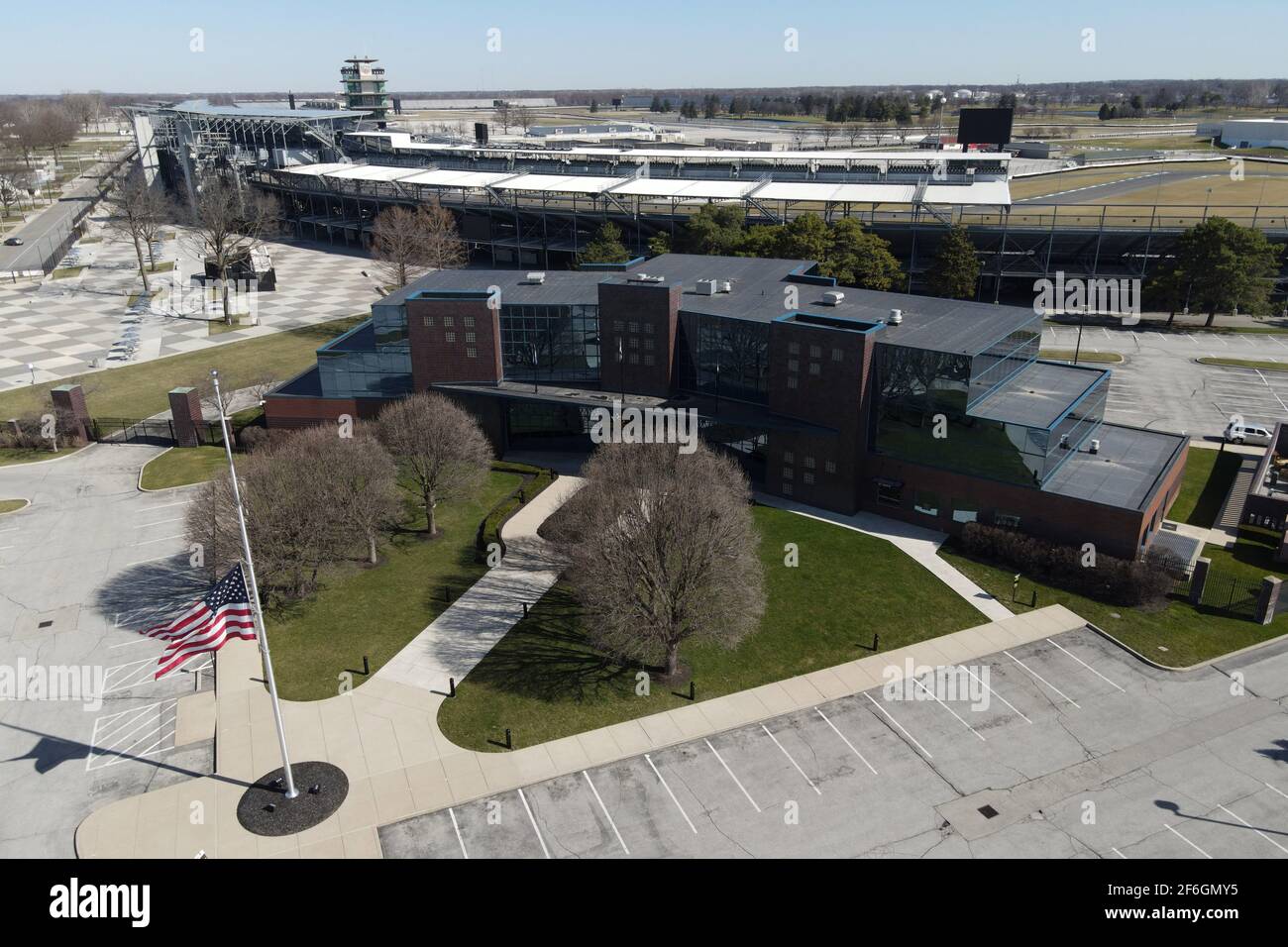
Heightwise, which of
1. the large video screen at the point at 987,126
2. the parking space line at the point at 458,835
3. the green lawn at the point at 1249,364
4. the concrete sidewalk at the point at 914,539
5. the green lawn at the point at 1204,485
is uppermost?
the large video screen at the point at 987,126

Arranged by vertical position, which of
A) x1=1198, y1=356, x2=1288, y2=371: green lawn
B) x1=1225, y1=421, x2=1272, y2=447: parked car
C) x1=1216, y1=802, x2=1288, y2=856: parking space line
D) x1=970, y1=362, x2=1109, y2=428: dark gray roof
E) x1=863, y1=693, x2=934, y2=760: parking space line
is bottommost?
x1=1216, y1=802, x2=1288, y2=856: parking space line

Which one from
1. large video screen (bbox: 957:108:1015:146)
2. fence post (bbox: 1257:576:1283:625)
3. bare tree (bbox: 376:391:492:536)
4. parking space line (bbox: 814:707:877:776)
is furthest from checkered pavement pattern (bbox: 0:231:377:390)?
large video screen (bbox: 957:108:1015:146)

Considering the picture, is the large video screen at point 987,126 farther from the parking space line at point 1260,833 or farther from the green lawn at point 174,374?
the parking space line at point 1260,833

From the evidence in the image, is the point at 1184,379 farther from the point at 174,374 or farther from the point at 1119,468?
the point at 174,374

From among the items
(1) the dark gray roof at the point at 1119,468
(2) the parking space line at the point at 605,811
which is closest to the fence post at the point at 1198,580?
(1) the dark gray roof at the point at 1119,468

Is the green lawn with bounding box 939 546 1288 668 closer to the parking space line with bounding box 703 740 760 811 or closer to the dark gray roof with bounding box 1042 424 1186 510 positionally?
the dark gray roof with bounding box 1042 424 1186 510

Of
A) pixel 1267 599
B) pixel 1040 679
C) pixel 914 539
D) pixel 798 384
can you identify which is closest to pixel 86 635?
pixel 798 384
